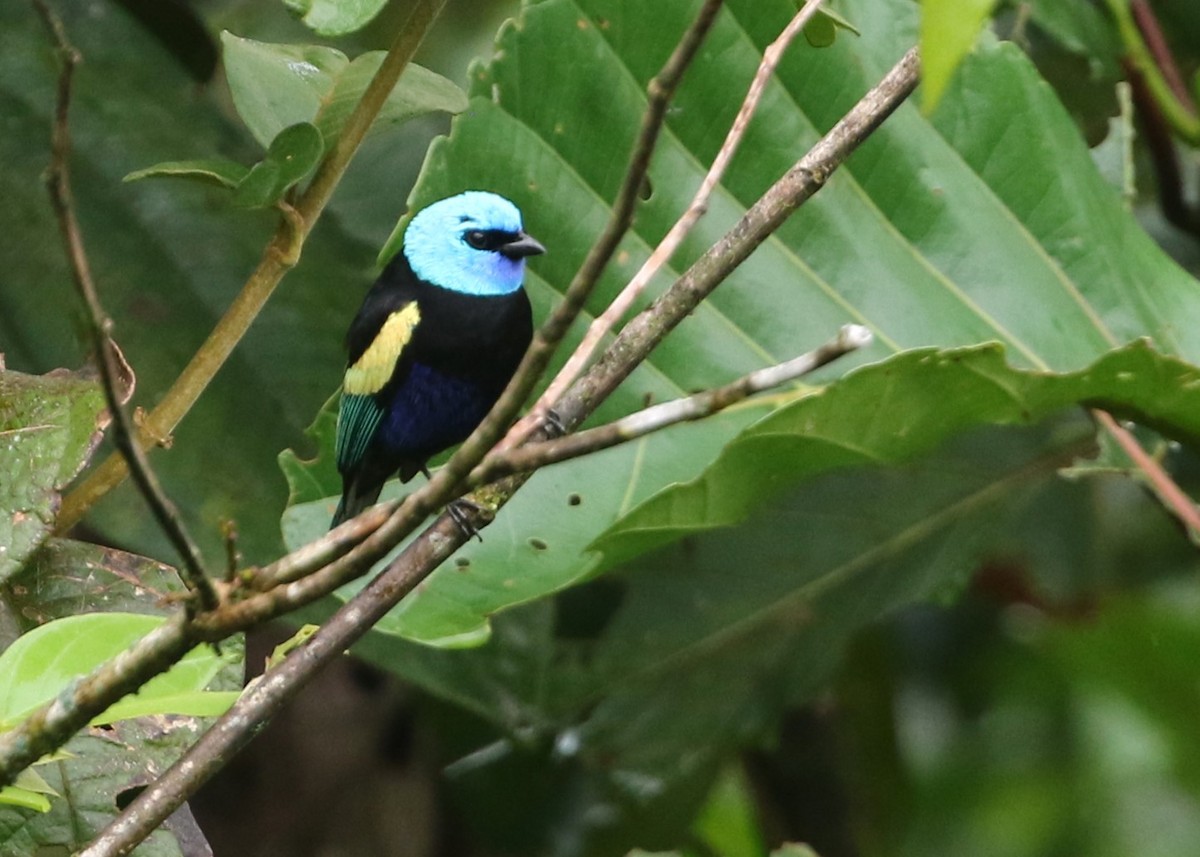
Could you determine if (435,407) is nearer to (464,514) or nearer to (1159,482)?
(464,514)

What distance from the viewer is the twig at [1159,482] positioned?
1.60 meters

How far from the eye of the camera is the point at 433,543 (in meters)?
1.11

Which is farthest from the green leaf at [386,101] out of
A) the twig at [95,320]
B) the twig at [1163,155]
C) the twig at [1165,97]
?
the twig at [1163,155]

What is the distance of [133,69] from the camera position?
80.4 inches

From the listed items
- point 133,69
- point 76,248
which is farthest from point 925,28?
point 133,69

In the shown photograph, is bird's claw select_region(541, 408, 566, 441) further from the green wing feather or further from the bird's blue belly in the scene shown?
the bird's blue belly

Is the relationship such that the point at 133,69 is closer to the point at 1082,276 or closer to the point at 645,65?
the point at 645,65

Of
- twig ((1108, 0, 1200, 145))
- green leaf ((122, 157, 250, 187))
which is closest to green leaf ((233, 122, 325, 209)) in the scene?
green leaf ((122, 157, 250, 187))

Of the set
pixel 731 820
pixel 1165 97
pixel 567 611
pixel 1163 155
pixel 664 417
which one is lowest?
pixel 731 820

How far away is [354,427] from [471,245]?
28 centimetres

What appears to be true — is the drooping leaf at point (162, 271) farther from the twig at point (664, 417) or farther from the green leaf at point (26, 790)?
the twig at point (664, 417)

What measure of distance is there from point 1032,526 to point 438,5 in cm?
178

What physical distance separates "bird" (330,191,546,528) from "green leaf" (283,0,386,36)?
48cm

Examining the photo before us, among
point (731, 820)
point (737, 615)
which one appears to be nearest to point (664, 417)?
point (737, 615)
